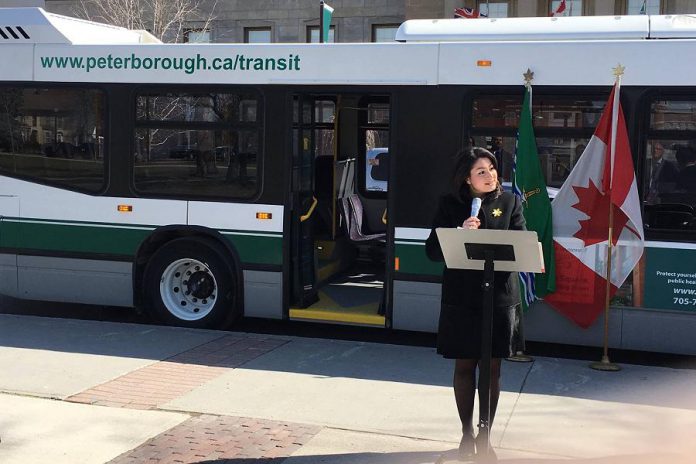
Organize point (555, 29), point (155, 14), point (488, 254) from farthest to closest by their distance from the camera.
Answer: point (155, 14)
point (555, 29)
point (488, 254)

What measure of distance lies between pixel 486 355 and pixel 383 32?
1984 centimetres

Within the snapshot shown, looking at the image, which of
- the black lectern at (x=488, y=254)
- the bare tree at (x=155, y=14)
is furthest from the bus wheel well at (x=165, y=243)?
the bare tree at (x=155, y=14)

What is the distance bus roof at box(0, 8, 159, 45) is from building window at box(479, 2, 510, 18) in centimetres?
1464

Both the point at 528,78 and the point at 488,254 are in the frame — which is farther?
the point at 528,78

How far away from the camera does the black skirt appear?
4.79 m

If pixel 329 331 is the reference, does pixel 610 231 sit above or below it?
above

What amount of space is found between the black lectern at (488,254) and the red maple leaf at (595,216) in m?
2.87

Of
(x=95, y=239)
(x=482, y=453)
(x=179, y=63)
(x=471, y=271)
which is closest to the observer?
(x=471, y=271)

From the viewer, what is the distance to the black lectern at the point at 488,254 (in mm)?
4414

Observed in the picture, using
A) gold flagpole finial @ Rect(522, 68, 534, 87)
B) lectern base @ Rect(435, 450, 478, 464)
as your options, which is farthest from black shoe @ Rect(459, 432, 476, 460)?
gold flagpole finial @ Rect(522, 68, 534, 87)

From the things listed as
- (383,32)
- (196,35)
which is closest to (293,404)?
(196,35)

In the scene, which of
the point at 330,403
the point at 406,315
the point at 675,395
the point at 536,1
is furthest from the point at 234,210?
the point at 536,1

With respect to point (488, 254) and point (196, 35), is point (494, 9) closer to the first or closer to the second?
point (196, 35)

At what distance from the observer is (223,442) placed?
5.34 metres
